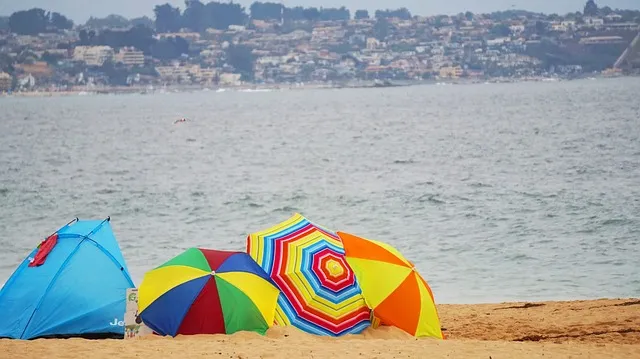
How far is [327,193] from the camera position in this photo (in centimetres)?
2547

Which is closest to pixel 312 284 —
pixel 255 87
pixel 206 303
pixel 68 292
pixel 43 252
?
pixel 206 303

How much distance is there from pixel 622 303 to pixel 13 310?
554 cm

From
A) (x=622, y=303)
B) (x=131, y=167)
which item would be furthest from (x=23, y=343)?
(x=131, y=167)

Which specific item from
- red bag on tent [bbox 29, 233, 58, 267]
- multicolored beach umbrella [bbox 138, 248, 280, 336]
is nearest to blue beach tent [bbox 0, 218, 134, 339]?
red bag on tent [bbox 29, 233, 58, 267]

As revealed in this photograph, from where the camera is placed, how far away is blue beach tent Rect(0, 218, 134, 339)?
28.1ft

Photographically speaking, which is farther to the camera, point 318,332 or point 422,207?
point 422,207

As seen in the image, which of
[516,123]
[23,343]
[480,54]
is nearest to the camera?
[23,343]

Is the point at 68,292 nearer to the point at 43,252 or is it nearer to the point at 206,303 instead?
the point at 43,252

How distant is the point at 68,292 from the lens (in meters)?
8.66

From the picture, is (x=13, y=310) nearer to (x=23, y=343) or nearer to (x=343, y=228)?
(x=23, y=343)

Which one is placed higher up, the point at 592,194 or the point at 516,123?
the point at 592,194

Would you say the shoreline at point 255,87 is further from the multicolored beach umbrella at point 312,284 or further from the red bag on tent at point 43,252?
the multicolored beach umbrella at point 312,284

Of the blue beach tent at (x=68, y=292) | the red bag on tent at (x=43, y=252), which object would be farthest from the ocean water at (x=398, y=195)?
the red bag on tent at (x=43, y=252)

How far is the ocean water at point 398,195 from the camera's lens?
14.6 m
